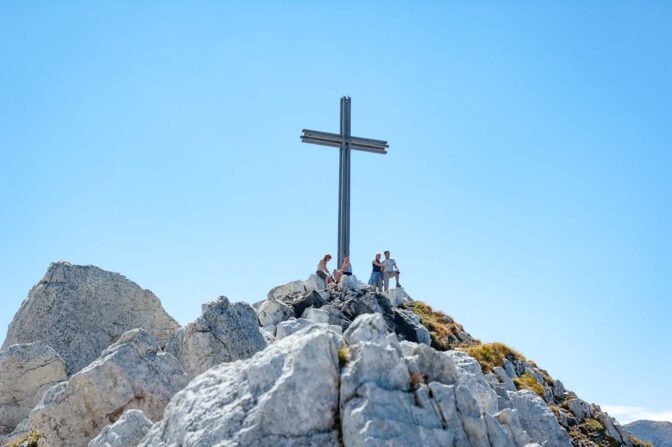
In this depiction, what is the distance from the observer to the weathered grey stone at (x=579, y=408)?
3672cm

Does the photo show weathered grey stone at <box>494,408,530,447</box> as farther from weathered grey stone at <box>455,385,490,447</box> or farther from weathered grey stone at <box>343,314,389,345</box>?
weathered grey stone at <box>343,314,389,345</box>

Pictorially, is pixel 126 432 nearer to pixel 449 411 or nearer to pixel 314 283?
pixel 449 411

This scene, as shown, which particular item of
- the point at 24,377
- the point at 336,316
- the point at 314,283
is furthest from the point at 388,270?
the point at 24,377

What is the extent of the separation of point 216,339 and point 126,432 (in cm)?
541

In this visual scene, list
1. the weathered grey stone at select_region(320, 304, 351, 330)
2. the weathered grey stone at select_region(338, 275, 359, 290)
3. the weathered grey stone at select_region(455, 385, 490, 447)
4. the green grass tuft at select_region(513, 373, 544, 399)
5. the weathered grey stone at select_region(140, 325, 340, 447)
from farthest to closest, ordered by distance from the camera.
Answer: the green grass tuft at select_region(513, 373, 544, 399)
the weathered grey stone at select_region(338, 275, 359, 290)
the weathered grey stone at select_region(320, 304, 351, 330)
the weathered grey stone at select_region(455, 385, 490, 447)
the weathered grey stone at select_region(140, 325, 340, 447)

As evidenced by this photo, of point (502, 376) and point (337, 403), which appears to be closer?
point (337, 403)

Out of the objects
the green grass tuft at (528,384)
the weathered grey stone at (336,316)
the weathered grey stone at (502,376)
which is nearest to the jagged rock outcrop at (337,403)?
the weathered grey stone at (336,316)

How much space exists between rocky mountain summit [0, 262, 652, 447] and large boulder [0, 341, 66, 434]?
0.03 meters

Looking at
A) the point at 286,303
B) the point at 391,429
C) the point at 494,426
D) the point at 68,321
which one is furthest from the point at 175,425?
the point at 286,303

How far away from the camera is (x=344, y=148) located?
42406 mm

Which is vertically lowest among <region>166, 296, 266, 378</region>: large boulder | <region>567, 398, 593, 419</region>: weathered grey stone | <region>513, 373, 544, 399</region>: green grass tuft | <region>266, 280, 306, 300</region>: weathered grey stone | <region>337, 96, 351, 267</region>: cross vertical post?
<region>166, 296, 266, 378</region>: large boulder

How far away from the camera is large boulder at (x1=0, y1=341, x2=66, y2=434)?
22.2m

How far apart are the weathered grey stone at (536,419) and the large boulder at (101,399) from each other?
1179cm

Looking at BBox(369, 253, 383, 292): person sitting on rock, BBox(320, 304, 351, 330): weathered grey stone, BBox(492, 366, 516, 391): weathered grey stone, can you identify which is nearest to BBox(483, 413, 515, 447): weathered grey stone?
BBox(320, 304, 351, 330): weathered grey stone
